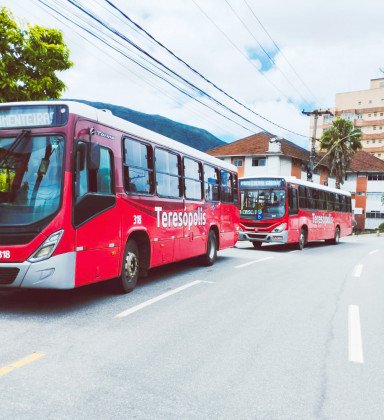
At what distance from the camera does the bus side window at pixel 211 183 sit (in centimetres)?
1237

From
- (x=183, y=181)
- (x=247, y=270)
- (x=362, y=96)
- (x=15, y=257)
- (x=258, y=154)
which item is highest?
(x=362, y=96)

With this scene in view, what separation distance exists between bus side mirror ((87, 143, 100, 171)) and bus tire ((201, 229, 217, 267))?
642 centimetres

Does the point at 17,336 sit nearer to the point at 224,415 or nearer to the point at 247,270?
the point at 224,415

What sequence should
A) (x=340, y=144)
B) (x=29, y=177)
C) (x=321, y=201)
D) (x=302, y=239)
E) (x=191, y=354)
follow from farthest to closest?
1. (x=340, y=144)
2. (x=321, y=201)
3. (x=302, y=239)
4. (x=29, y=177)
5. (x=191, y=354)

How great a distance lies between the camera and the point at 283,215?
737 inches

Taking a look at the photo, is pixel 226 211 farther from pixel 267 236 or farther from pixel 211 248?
pixel 267 236

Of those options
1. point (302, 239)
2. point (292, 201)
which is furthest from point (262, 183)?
point (302, 239)

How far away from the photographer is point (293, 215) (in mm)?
19422

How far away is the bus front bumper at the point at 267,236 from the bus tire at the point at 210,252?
590 centimetres

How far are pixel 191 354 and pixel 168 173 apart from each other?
18.0 feet

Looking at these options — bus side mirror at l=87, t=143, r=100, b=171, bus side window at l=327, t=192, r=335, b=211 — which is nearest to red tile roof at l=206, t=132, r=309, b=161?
bus side window at l=327, t=192, r=335, b=211

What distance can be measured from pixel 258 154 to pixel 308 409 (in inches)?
1870

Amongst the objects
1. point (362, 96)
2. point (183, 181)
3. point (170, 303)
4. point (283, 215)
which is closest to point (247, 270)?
point (183, 181)

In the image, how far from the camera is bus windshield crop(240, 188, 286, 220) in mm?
18858
